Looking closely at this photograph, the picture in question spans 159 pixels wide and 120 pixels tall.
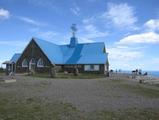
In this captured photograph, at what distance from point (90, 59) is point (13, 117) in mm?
44273

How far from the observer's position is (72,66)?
54.7 m

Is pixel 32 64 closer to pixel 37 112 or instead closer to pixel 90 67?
pixel 90 67

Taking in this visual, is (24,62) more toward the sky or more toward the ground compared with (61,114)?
more toward the sky

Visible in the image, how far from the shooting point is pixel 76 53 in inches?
2259

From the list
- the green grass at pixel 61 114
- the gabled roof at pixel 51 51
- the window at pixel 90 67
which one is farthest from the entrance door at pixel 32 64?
the green grass at pixel 61 114

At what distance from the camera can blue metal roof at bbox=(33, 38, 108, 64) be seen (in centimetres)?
5344

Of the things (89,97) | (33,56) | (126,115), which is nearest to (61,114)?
(126,115)

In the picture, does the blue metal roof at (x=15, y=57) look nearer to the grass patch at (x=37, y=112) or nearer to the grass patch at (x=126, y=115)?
the grass patch at (x=37, y=112)

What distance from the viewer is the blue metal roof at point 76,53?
2104 inches

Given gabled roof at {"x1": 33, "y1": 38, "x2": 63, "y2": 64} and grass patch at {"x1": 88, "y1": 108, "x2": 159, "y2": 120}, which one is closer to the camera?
grass patch at {"x1": 88, "y1": 108, "x2": 159, "y2": 120}

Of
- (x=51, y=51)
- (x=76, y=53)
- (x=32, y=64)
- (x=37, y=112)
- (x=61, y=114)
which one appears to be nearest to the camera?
(x=61, y=114)

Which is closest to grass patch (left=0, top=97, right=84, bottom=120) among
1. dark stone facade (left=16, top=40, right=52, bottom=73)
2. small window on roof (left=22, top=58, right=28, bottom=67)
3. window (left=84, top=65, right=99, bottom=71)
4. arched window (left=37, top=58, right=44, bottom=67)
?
window (left=84, top=65, right=99, bottom=71)

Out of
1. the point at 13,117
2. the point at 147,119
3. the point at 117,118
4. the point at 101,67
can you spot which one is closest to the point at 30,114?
the point at 13,117

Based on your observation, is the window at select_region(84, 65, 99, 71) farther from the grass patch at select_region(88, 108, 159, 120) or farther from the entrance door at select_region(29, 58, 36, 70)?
the grass patch at select_region(88, 108, 159, 120)
